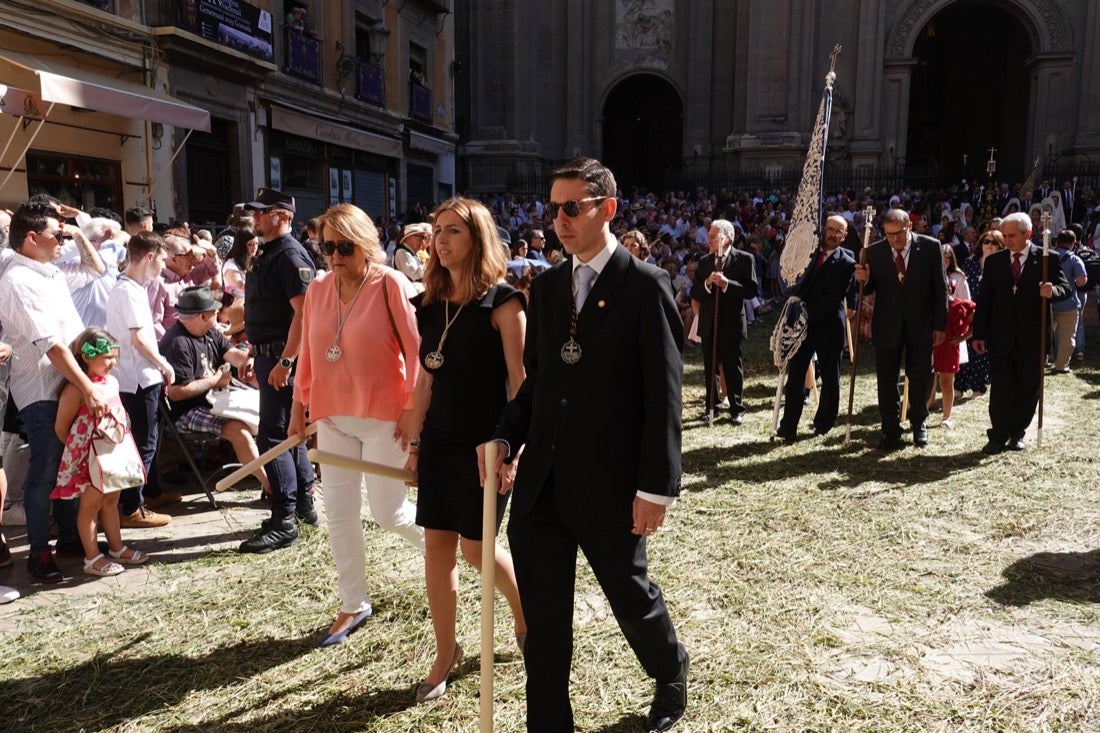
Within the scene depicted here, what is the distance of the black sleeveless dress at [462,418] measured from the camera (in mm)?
3301

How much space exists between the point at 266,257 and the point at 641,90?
103ft

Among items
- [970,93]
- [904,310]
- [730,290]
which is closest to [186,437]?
[730,290]

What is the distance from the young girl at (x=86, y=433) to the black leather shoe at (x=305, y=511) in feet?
3.69

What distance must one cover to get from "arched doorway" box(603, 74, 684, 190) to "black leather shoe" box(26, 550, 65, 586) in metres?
30.2

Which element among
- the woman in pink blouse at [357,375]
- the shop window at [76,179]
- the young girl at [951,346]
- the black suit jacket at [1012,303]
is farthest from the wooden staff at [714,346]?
the shop window at [76,179]

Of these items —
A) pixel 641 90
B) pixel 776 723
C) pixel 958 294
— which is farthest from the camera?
pixel 641 90

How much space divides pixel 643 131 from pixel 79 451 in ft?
107

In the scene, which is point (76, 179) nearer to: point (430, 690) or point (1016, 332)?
point (430, 690)

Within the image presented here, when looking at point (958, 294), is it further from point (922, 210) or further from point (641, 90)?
point (641, 90)

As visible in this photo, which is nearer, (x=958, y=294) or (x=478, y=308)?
(x=478, y=308)

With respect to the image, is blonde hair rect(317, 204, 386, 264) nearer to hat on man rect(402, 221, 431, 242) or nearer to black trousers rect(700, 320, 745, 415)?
hat on man rect(402, 221, 431, 242)

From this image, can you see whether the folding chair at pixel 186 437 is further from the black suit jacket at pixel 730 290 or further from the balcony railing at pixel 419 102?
the balcony railing at pixel 419 102

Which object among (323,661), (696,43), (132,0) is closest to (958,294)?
(323,661)

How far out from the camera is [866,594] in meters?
4.43
